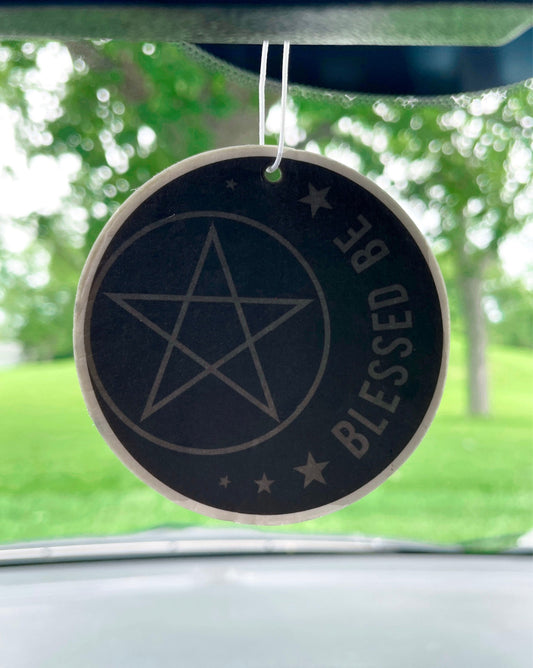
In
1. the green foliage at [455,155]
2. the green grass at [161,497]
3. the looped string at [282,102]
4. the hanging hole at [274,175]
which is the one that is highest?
the green foliage at [455,155]

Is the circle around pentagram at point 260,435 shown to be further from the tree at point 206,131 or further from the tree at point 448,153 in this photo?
the tree at point 448,153

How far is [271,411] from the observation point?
0.80 m

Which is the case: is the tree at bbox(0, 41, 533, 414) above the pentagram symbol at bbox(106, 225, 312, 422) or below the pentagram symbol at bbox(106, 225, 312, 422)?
above

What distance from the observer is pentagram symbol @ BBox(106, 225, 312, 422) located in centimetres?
79

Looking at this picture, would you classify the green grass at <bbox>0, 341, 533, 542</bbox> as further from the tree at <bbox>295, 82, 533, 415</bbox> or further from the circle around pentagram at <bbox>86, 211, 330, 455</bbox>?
the circle around pentagram at <bbox>86, 211, 330, 455</bbox>

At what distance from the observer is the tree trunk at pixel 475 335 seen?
Answer: 9.72 meters

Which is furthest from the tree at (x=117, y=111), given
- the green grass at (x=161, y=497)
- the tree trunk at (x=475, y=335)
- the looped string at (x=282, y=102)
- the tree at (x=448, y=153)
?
the tree trunk at (x=475, y=335)

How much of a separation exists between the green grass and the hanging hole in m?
5.29

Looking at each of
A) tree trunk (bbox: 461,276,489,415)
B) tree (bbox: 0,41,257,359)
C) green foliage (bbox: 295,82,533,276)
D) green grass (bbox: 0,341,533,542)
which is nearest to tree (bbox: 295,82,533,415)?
green foliage (bbox: 295,82,533,276)

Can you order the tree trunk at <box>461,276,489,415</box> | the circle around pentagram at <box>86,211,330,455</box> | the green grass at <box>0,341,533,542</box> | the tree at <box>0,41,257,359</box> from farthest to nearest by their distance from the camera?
the tree trunk at <box>461,276,489,415</box> → the green grass at <box>0,341,533,542</box> → the tree at <box>0,41,257,359</box> → the circle around pentagram at <box>86,211,330,455</box>

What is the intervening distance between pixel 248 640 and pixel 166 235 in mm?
1583

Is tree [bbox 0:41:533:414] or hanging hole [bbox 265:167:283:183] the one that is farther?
tree [bbox 0:41:533:414]

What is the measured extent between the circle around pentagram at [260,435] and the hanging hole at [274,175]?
0.16 ft

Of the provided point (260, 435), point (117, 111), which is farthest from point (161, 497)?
point (260, 435)
